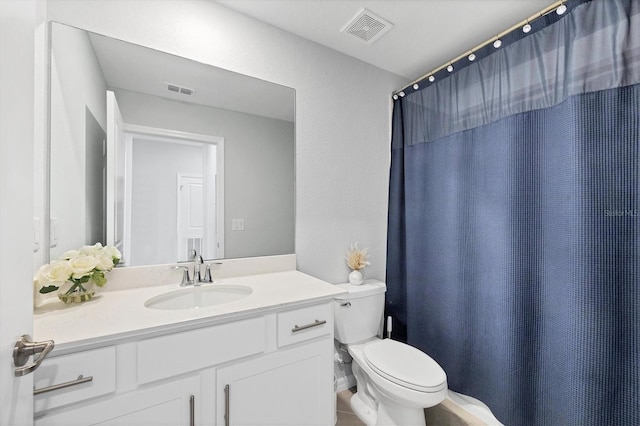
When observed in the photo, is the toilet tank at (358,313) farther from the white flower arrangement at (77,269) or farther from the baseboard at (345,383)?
the white flower arrangement at (77,269)

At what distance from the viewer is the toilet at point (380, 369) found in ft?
4.31

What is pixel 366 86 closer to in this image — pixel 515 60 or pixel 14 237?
pixel 515 60

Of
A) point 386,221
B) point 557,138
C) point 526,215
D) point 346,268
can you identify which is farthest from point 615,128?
point 346,268

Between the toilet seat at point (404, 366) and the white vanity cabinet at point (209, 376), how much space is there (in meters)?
0.33

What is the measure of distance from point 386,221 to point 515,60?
1.24 metres

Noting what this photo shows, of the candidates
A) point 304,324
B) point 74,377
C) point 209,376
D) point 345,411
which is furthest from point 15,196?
point 345,411

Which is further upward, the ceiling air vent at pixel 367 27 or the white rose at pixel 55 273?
the ceiling air vent at pixel 367 27

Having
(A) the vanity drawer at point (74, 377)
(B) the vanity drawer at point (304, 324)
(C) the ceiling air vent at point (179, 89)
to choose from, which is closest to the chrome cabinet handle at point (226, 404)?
(B) the vanity drawer at point (304, 324)

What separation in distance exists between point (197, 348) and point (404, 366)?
1.06m

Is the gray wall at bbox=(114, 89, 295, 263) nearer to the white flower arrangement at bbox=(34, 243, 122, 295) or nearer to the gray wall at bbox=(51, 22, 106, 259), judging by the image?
the gray wall at bbox=(51, 22, 106, 259)

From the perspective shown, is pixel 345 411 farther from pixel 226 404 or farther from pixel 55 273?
pixel 55 273

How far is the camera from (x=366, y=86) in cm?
205

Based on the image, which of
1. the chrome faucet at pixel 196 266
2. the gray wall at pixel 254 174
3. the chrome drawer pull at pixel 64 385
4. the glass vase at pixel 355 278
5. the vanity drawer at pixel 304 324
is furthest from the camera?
the glass vase at pixel 355 278

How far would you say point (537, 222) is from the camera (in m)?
1.41
